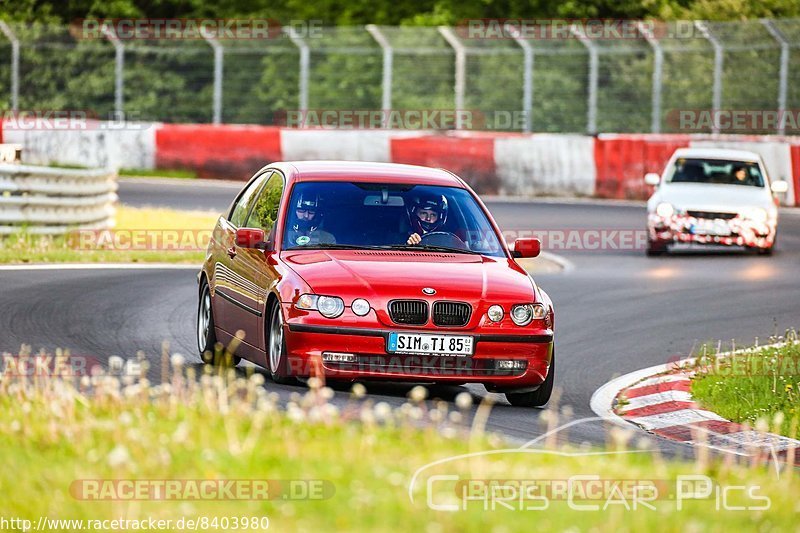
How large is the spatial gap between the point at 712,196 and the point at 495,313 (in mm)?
13053

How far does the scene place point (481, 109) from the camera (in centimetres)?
3509

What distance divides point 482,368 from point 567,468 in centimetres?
336

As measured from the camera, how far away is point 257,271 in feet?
35.9

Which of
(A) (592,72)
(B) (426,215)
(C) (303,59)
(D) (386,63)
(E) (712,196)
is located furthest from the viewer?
(C) (303,59)

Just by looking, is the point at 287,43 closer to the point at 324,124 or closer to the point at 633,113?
the point at 324,124

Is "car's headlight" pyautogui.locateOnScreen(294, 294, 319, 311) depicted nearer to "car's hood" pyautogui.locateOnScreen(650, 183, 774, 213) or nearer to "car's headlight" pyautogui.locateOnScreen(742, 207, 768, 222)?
"car's hood" pyautogui.locateOnScreen(650, 183, 774, 213)

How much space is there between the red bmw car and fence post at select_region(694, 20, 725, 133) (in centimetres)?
2063

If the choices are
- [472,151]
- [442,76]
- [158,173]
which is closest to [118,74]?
[158,173]

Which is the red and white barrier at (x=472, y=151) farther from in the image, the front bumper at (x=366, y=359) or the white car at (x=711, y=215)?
the front bumper at (x=366, y=359)

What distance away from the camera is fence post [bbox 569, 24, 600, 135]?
32.7 m

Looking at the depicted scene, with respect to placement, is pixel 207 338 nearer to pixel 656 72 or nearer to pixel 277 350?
pixel 277 350

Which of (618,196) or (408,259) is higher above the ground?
(408,259)

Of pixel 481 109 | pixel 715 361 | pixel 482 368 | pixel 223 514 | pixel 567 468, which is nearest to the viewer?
pixel 223 514

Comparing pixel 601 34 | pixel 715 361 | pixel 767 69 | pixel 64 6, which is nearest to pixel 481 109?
pixel 601 34
